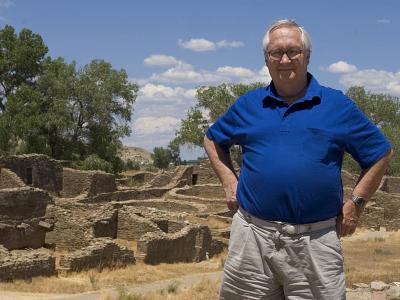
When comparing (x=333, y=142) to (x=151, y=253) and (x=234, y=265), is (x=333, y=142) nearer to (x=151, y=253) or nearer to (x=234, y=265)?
(x=234, y=265)

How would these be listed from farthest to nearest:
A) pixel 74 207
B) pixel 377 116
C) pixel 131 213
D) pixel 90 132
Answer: pixel 377 116 < pixel 90 132 < pixel 74 207 < pixel 131 213

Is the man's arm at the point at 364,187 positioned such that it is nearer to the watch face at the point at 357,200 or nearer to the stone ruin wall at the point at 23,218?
the watch face at the point at 357,200

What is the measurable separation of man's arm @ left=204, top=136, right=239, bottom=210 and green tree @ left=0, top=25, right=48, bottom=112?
45.6 m

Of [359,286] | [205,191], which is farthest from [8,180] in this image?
[359,286]

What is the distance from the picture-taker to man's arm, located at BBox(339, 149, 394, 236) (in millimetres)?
4250

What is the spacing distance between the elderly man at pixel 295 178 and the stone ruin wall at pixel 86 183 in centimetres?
2824

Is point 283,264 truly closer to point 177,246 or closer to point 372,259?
point 177,246

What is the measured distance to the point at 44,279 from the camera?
46.5ft

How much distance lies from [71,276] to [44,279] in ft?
2.94

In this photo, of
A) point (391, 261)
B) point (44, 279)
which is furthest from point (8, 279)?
point (391, 261)

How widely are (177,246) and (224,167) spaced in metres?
Result: 14.1

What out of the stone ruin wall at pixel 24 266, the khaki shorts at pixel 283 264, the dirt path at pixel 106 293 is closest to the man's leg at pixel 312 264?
the khaki shorts at pixel 283 264

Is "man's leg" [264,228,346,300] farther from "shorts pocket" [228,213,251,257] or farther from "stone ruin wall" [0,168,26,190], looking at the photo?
"stone ruin wall" [0,168,26,190]

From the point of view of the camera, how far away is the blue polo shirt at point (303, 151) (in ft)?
13.4
